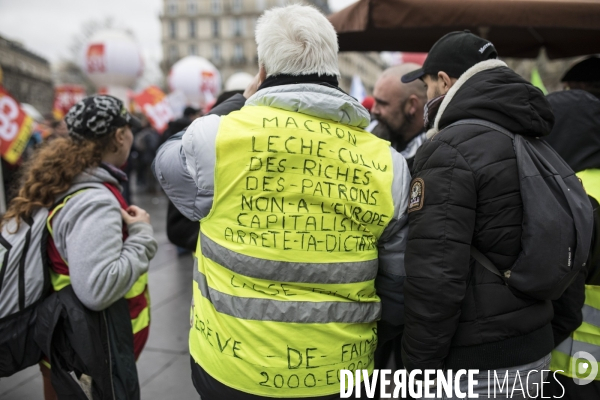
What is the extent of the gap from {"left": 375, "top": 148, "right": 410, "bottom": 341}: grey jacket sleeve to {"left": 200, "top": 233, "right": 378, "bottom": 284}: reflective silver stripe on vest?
16 cm

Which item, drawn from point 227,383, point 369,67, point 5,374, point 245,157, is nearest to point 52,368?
point 5,374

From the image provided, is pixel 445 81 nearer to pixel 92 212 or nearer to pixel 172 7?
pixel 92 212

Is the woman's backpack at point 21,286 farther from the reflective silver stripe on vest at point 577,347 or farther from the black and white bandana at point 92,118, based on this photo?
the reflective silver stripe on vest at point 577,347

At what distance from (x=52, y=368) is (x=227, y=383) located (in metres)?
1.04

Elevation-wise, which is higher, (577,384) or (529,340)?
(529,340)

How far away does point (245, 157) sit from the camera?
4.98 feet

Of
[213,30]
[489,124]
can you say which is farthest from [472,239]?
[213,30]

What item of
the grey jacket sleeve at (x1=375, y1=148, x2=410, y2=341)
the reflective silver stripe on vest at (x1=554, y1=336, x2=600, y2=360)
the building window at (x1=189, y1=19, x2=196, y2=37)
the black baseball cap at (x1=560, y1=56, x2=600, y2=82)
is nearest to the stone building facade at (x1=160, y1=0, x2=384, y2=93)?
the building window at (x1=189, y1=19, x2=196, y2=37)

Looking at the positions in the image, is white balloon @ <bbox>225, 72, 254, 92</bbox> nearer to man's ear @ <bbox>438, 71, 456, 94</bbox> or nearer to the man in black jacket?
man's ear @ <bbox>438, 71, 456, 94</bbox>

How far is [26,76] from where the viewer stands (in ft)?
77.2

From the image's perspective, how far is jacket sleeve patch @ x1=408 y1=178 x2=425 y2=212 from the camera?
1.58 meters

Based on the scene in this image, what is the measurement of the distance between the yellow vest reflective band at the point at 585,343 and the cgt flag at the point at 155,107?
35.1 ft

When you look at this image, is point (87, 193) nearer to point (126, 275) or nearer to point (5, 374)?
point (126, 275)

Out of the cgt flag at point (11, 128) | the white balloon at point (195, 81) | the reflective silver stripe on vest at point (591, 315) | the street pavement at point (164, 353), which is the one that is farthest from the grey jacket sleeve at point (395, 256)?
the white balloon at point (195, 81)
